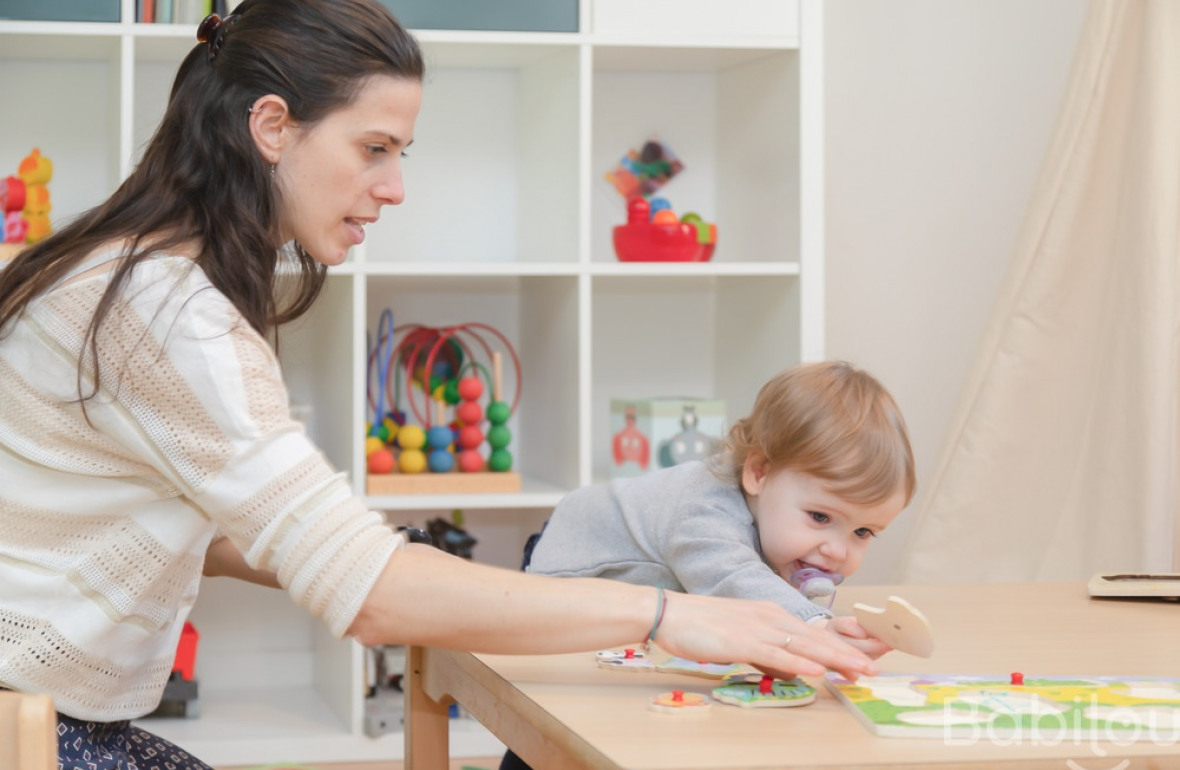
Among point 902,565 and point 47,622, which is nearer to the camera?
point 47,622

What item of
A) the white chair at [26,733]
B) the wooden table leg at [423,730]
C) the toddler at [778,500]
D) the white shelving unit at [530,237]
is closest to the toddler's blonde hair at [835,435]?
the toddler at [778,500]

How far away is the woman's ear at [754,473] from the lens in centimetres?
138

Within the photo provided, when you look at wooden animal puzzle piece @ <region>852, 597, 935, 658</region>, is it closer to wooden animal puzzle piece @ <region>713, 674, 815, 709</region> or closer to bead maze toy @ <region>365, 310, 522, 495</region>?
wooden animal puzzle piece @ <region>713, 674, 815, 709</region>

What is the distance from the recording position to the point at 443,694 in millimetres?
1249

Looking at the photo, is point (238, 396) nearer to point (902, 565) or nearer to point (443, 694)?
point (443, 694)

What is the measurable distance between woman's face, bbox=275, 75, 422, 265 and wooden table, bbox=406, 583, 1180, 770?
392 millimetres

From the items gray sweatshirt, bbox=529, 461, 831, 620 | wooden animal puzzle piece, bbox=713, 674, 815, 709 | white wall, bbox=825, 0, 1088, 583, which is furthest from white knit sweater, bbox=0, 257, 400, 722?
white wall, bbox=825, 0, 1088, 583

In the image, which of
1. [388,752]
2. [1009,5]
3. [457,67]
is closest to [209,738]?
[388,752]

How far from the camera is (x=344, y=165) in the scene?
3.96ft

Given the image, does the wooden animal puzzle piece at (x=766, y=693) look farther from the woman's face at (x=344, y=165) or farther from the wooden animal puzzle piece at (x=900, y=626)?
→ the woman's face at (x=344, y=165)

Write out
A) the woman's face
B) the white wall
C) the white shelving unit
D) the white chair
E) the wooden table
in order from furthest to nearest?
the white wall, the white shelving unit, the woman's face, the wooden table, the white chair

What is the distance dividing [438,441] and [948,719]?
5.59 ft

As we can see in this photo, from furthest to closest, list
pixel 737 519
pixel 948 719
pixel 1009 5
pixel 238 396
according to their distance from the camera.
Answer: pixel 1009 5 < pixel 737 519 < pixel 238 396 < pixel 948 719

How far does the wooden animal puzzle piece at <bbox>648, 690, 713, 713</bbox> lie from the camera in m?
0.93
